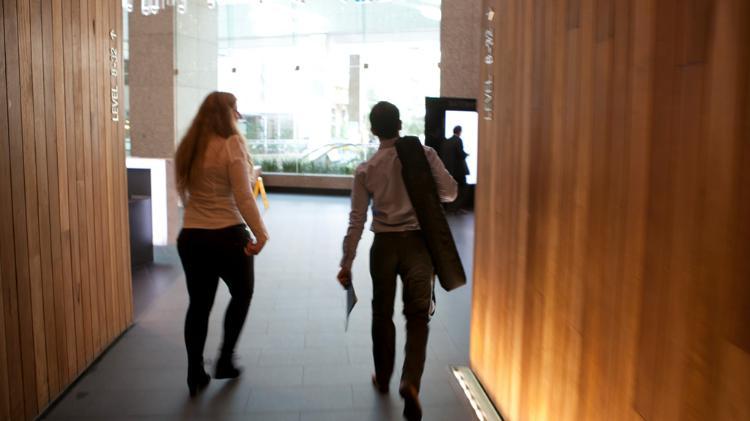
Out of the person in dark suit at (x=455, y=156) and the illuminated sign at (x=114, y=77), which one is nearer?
the illuminated sign at (x=114, y=77)

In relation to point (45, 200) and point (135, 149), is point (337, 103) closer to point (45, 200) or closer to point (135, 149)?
point (135, 149)

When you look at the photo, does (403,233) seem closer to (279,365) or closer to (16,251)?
(279,365)

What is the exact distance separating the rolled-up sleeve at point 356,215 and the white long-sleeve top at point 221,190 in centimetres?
47

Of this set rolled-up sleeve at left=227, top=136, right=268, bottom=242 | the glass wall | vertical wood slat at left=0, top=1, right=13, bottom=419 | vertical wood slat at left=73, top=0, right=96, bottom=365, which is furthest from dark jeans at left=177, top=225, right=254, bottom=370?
the glass wall

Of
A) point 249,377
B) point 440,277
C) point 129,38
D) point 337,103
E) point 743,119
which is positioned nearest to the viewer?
point 743,119

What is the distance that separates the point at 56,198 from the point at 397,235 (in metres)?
1.83

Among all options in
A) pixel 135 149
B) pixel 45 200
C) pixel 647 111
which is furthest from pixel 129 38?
pixel 647 111

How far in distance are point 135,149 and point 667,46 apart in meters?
15.3

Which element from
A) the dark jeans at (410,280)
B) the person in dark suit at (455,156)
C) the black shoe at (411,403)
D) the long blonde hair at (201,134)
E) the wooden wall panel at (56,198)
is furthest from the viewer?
the person in dark suit at (455,156)

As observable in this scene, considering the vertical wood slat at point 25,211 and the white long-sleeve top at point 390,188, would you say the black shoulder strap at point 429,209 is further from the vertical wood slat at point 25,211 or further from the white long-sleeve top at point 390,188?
the vertical wood slat at point 25,211

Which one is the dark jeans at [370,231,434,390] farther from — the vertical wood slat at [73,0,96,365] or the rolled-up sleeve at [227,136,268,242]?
the vertical wood slat at [73,0,96,365]

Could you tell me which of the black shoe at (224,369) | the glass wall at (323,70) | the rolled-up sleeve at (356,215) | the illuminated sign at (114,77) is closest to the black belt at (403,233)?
the rolled-up sleeve at (356,215)

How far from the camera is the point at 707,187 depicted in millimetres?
1591

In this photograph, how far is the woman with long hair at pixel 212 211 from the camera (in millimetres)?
3637
